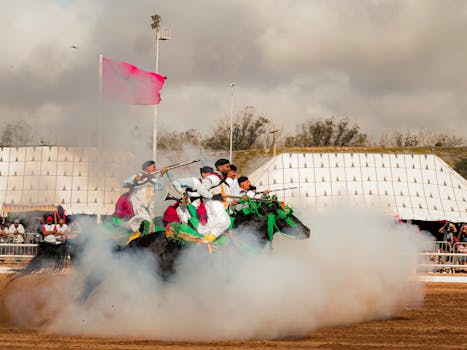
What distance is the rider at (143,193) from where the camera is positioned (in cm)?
1241

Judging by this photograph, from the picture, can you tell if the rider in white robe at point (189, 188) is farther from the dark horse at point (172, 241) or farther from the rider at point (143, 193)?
the rider at point (143, 193)

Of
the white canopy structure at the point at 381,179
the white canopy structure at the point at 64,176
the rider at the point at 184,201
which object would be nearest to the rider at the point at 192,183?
the rider at the point at 184,201

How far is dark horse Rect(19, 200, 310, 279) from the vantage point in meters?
11.0

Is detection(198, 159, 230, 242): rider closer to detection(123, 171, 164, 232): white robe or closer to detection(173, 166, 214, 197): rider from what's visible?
detection(173, 166, 214, 197): rider

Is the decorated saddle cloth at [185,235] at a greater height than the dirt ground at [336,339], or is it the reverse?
the decorated saddle cloth at [185,235]

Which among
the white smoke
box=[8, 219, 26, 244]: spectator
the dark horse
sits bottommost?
the white smoke

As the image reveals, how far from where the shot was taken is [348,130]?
257 ft

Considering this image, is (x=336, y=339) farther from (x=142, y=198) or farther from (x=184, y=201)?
(x=142, y=198)

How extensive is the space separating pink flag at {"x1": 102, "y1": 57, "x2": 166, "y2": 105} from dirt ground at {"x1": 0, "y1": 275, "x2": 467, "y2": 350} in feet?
28.1

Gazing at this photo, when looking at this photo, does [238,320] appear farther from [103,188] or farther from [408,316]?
[103,188]

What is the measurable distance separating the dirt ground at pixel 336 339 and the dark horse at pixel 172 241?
0.97m

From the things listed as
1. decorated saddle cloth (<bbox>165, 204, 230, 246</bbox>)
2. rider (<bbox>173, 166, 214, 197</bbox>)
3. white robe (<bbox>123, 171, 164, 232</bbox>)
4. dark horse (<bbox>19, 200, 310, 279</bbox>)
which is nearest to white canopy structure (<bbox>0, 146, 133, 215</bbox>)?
white robe (<bbox>123, 171, 164, 232</bbox>)

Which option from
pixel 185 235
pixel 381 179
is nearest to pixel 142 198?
pixel 185 235

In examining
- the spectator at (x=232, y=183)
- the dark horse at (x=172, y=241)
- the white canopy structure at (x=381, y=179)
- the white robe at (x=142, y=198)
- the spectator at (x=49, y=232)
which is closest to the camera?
the dark horse at (x=172, y=241)
